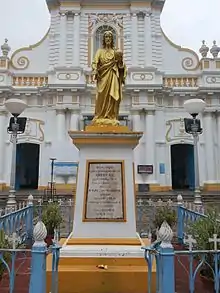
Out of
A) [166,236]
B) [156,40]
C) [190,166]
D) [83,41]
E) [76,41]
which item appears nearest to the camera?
[166,236]

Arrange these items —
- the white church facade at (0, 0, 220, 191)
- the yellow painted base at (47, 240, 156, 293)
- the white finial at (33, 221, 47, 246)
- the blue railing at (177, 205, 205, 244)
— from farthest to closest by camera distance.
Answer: the white church facade at (0, 0, 220, 191) < the blue railing at (177, 205, 205, 244) < the yellow painted base at (47, 240, 156, 293) < the white finial at (33, 221, 47, 246)

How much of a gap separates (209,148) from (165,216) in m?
11.5

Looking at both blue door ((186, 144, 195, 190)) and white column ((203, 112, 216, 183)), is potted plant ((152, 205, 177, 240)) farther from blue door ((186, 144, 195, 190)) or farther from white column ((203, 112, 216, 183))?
blue door ((186, 144, 195, 190))

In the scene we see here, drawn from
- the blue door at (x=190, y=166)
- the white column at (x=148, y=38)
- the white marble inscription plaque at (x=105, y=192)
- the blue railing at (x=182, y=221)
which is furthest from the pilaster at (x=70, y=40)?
the white marble inscription plaque at (x=105, y=192)

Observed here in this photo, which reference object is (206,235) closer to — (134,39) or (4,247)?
(4,247)

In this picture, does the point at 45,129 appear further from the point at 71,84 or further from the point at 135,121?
the point at 135,121

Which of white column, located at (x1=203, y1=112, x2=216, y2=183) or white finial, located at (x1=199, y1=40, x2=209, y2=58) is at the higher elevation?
white finial, located at (x1=199, y1=40, x2=209, y2=58)

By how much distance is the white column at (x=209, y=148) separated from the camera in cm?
1945

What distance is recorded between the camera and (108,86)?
5.70m

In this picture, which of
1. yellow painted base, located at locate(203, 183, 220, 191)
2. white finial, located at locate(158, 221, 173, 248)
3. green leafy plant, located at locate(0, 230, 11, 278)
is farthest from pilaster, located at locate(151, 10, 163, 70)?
white finial, located at locate(158, 221, 173, 248)

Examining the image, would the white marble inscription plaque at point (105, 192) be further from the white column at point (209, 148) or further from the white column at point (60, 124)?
the white column at point (209, 148)

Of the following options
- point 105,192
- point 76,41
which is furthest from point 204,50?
point 105,192

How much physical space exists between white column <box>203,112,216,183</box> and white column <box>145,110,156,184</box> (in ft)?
10.3

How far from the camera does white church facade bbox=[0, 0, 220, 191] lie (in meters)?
19.3
